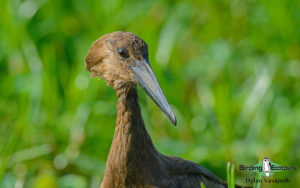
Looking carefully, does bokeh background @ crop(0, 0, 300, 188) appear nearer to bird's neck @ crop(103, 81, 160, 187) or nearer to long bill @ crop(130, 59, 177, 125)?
bird's neck @ crop(103, 81, 160, 187)

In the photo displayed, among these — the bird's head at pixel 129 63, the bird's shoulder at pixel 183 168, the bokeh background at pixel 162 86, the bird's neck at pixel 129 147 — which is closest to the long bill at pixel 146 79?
the bird's head at pixel 129 63

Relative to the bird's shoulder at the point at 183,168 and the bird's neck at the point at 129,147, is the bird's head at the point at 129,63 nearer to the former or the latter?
the bird's neck at the point at 129,147

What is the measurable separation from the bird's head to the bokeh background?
3.83 feet

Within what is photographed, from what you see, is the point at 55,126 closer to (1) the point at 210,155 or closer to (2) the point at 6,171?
(2) the point at 6,171

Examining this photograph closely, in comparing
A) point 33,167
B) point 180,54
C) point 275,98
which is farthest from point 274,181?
point 180,54

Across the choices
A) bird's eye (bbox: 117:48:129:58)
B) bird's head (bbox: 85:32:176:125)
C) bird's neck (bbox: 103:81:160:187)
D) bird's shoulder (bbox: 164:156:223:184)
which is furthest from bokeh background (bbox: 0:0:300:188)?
bird's eye (bbox: 117:48:129:58)

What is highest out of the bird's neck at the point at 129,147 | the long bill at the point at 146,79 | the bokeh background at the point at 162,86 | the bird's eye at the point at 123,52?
the bokeh background at the point at 162,86

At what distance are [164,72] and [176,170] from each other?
69.1 inches

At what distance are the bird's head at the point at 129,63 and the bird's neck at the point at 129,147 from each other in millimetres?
84

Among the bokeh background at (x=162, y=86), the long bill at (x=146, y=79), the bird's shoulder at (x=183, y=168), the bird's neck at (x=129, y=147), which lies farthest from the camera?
the bokeh background at (x=162, y=86)

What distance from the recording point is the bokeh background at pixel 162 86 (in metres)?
4.38

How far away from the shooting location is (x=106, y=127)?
15.4 ft

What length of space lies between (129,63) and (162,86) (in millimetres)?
1702

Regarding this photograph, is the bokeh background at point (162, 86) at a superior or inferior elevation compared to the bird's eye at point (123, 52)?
superior
